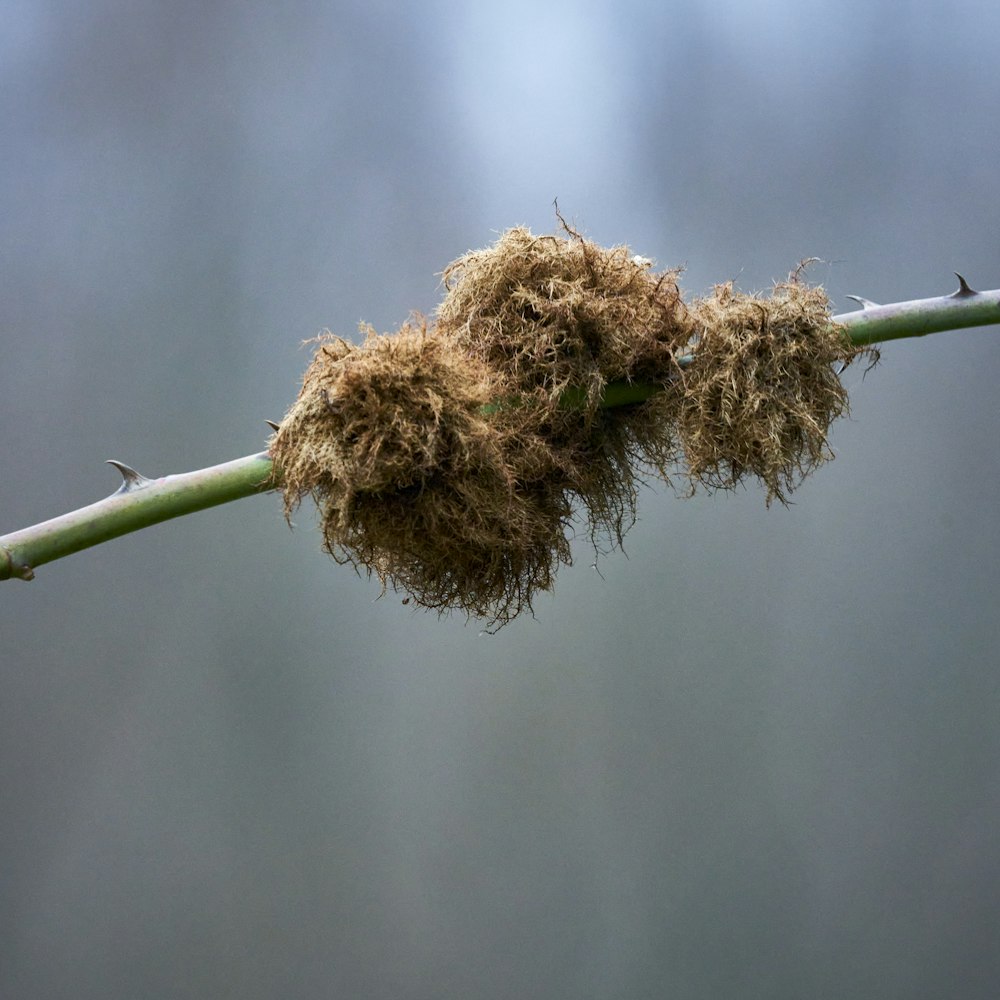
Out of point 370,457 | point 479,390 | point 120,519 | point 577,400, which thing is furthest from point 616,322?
point 120,519

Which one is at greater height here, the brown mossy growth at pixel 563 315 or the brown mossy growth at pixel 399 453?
the brown mossy growth at pixel 563 315

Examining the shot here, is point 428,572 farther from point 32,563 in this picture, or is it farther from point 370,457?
point 32,563

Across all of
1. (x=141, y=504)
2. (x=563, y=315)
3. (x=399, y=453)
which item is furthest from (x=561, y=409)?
(x=141, y=504)

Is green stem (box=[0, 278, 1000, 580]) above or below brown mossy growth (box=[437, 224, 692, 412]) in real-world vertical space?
below

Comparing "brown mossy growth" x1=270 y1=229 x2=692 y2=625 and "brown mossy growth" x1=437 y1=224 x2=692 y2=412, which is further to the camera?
"brown mossy growth" x1=437 y1=224 x2=692 y2=412

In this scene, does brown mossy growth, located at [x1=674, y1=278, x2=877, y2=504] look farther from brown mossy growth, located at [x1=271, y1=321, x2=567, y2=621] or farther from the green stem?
brown mossy growth, located at [x1=271, y1=321, x2=567, y2=621]

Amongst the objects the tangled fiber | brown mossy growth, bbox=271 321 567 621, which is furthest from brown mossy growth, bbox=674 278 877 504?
brown mossy growth, bbox=271 321 567 621

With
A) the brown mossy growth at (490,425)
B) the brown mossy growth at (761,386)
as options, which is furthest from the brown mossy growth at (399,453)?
the brown mossy growth at (761,386)

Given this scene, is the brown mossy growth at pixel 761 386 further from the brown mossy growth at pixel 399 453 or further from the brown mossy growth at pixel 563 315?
the brown mossy growth at pixel 399 453

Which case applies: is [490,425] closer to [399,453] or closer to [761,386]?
[399,453]
